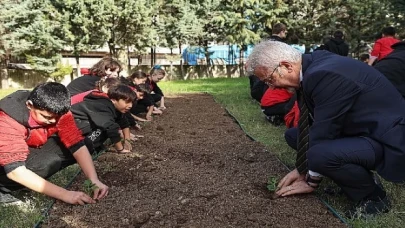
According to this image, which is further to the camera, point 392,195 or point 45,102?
point 392,195

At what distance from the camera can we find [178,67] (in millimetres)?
22641

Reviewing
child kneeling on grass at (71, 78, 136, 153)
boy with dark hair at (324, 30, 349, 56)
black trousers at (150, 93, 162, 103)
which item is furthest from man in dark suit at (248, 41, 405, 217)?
black trousers at (150, 93, 162, 103)

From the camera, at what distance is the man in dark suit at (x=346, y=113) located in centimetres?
238

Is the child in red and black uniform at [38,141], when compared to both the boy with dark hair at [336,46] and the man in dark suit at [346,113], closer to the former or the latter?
the man in dark suit at [346,113]

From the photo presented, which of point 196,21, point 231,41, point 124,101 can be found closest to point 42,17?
point 196,21

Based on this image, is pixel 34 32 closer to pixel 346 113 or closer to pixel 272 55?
pixel 272 55

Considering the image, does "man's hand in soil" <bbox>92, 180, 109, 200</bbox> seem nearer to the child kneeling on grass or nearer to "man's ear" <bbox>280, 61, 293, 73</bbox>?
the child kneeling on grass

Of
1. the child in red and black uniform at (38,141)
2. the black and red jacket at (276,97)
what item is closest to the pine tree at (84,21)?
the black and red jacket at (276,97)

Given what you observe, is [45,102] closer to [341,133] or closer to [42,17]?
[341,133]

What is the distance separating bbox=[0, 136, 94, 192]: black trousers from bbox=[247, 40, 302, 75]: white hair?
1693 millimetres

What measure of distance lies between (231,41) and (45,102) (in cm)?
1898

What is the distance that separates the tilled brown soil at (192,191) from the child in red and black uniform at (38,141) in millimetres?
229

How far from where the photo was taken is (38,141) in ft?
9.75

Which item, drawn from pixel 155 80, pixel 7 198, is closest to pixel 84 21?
pixel 155 80
